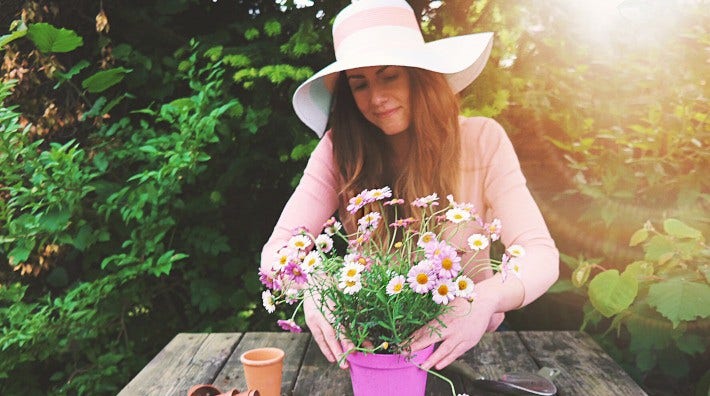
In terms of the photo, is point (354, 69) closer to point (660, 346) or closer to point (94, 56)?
point (660, 346)

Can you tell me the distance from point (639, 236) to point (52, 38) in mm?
2333

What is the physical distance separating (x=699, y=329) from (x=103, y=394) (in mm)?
2338

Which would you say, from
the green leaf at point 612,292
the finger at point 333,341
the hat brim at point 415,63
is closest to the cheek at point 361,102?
the hat brim at point 415,63

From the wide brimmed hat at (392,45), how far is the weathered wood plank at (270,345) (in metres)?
0.75

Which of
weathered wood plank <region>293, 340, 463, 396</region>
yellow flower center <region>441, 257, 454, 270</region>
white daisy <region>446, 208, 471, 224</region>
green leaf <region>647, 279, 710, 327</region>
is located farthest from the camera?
green leaf <region>647, 279, 710, 327</region>

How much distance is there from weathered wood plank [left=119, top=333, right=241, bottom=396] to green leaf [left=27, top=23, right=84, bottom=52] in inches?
52.0

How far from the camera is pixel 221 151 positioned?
3.07m

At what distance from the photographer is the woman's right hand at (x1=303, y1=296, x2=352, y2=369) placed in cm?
144

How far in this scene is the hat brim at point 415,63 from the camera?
6.19ft

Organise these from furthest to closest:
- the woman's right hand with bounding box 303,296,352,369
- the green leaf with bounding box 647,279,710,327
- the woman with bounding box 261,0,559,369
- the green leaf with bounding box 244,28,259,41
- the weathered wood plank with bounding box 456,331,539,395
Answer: the green leaf with bounding box 244,28,259,41 < the green leaf with bounding box 647,279,710,327 < the woman with bounding box 261,0,559,369 < the weathered wood plank with bounding box 456,331,539,395 < the woman's right hand with bounding box 303,296,352,369

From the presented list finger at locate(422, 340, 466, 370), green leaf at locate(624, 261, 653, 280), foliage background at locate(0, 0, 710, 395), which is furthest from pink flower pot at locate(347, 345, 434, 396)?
foliage background at locate(0, 0, 710, 395)

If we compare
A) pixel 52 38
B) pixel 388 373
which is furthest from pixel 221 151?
pixel 388 373

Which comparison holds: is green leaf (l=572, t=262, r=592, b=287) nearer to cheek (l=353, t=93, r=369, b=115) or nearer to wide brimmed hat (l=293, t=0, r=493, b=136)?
wide brimmed hat (l=293, t=0, r=493, b=136)

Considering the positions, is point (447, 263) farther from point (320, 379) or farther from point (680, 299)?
point (680, 299)
